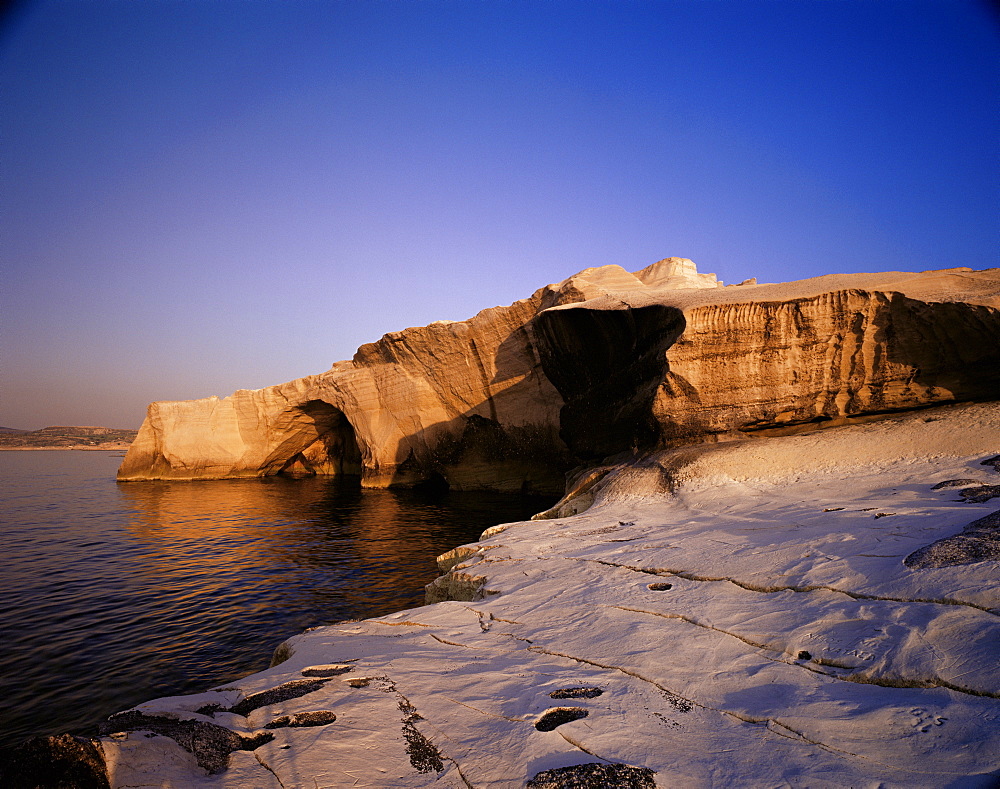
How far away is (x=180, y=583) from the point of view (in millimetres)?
10422

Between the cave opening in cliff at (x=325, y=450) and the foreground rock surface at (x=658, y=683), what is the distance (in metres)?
27.8

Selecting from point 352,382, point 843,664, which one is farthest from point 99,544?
point 843,664

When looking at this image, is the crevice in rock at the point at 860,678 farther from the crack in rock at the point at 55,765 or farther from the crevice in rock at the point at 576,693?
the crack in rock at the point at 55,765

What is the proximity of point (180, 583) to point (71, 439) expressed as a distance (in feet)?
424

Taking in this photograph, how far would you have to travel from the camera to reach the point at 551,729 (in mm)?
2668

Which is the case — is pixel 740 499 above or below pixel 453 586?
above

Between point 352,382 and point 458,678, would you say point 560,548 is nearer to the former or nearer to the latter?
point 458,678

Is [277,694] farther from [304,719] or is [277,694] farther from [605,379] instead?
[605,379]

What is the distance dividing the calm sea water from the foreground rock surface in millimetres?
3464

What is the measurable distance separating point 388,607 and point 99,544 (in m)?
10.7

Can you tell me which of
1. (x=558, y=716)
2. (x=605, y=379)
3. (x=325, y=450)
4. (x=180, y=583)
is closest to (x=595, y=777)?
(x=558, y=716)

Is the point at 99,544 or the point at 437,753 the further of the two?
the point at 99,544

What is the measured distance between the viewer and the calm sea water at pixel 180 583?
6371 mm

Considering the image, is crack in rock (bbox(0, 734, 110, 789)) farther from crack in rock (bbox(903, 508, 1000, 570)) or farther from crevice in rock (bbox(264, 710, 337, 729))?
crack in rock (bbox(903, 508, 1000, 570))
